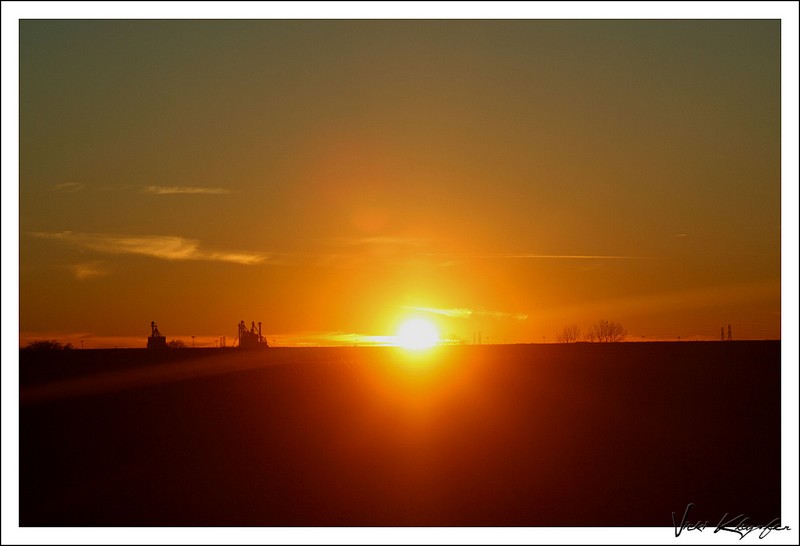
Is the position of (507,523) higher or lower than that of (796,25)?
lower

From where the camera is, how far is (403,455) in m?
22.1

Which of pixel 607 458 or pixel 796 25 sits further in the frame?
pixel 607 458

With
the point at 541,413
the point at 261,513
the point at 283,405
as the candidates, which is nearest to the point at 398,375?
the point at 283,405

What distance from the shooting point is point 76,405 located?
38.1m

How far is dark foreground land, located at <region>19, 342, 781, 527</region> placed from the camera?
17.5m

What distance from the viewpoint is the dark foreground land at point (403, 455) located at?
17.5 metres

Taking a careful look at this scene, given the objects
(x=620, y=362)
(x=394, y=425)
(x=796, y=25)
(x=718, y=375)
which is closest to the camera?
(x=796, y=25)

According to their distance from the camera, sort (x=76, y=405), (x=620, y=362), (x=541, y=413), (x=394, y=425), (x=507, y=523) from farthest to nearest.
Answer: (x=620, y=362), (x=76, y=405), (x=541, y=413), (x=394, y=425), (x=507, y=523)

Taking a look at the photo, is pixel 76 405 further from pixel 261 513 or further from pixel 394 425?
pixel 261 513

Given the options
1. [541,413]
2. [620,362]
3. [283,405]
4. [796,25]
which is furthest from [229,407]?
[620,362]

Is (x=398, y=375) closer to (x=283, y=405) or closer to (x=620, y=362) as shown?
(x=283, y=405)

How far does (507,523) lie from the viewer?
651 inches

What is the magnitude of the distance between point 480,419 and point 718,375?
24419 millimetres
